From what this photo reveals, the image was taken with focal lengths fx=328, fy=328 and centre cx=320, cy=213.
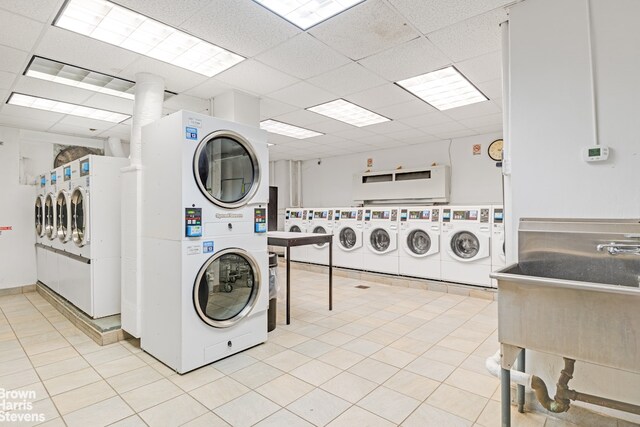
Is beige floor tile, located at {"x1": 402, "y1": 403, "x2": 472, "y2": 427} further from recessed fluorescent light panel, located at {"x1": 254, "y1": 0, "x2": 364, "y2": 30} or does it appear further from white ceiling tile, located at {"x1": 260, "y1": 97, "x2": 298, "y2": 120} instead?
white ceiling tile, located at {"x1": 260, "y1": 97, "x2": 298, "y2": 120}

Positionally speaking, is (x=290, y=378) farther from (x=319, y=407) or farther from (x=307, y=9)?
(x=307, y=9)

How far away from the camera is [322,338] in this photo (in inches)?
127

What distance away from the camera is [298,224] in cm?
721

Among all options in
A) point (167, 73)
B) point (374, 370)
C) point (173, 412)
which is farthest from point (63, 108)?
point (374, 370)

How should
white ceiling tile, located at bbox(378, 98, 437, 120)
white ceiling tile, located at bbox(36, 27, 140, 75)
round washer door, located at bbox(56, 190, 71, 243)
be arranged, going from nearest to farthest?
white ceiling tile, located at bbox(36, 27, 140, 75), round washer door, located at bbox(56, 190, 71, 243), white ceiling tile, located at bbox(378, 98, 437, 120)

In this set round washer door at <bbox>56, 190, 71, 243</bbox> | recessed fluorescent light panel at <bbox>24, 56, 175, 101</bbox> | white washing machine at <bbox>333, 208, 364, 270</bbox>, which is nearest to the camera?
recessed fluorescent light panel at <bbox>24, 56, 175, 101</bbox>

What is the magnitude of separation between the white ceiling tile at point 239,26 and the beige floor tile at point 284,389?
265cm

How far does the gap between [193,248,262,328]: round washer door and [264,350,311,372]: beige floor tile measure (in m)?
0.44

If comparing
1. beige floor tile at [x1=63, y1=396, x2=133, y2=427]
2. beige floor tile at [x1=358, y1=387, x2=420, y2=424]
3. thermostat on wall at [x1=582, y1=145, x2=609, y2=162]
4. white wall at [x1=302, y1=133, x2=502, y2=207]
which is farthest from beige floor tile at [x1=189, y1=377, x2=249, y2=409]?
white wall at [x1=302, y1=133, x2=502, y2=207]

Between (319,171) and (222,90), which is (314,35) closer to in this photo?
(222,90)

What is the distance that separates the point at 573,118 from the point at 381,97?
91.7 inches

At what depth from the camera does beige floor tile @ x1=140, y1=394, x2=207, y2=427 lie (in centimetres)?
193

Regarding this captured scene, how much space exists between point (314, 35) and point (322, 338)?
8.92 ft

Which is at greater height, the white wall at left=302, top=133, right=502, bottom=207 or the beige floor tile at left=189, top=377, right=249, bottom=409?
the white wall at left=302, top=133, right=502, bottom=207
